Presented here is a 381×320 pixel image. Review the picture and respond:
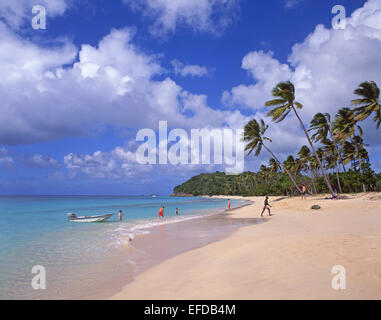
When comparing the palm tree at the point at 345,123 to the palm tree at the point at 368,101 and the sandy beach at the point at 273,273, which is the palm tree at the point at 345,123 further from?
the sandy beach at the point at 273,273

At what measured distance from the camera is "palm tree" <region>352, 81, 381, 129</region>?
23.3m

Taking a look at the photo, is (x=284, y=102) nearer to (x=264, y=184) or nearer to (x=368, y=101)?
(x=368, y=101)

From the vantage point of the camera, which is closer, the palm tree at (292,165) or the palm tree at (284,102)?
the palm tree at (284,102)

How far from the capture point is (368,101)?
946 inches

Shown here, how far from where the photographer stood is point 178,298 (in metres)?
4.55

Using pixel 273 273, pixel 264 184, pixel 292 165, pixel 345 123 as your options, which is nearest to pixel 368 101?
pixel 345 123

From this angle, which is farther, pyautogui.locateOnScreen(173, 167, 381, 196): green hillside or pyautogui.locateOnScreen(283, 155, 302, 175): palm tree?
pyautogui.locateOnScreen(283, 155, 302, 175): palm tree

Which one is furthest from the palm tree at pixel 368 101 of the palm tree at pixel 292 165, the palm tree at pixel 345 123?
the palm tree at pixel 292 165

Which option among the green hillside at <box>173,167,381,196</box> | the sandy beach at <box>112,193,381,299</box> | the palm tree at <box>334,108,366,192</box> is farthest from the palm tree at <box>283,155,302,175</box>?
the sandy beach at <box>112,193,381,299</box>

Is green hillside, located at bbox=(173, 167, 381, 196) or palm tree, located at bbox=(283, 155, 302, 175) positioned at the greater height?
palm tree, located at bbox=(283, 155, 302, 175)

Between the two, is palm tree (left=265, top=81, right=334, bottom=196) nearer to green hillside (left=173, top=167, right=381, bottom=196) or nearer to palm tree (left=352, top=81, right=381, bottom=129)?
palm tree (left=352, top=81, right=381, bottom=129)

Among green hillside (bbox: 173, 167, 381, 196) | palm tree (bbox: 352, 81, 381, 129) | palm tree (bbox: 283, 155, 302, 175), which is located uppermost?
palm tree (bbox: 352, 81, 381, 129)

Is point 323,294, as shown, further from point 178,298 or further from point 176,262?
point 176,262

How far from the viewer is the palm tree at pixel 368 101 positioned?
23344mm
